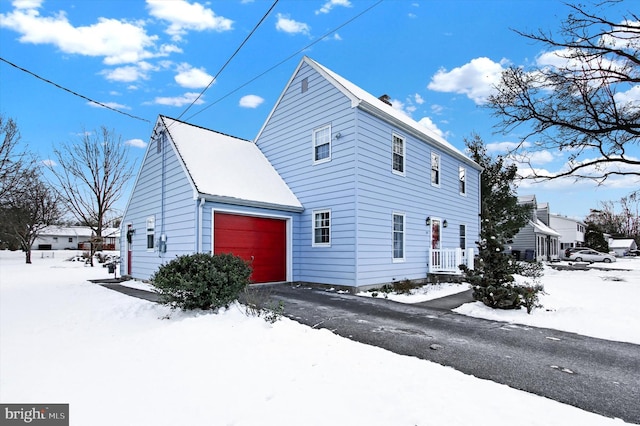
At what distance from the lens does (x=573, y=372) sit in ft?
14.3

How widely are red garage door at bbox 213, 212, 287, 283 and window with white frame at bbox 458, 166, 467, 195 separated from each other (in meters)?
9.75

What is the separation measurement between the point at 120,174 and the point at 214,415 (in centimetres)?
2736

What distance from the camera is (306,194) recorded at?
12.5 meters

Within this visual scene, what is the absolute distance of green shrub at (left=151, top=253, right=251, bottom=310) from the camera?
6.22m

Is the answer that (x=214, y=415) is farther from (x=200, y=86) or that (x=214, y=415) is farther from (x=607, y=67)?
(x=607, y=67)

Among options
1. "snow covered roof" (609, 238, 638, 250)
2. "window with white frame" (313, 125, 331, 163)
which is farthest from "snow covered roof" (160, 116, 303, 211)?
"snow covered roof" (609, 238, 638, 250)

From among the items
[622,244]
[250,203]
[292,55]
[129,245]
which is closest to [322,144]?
[292,55]

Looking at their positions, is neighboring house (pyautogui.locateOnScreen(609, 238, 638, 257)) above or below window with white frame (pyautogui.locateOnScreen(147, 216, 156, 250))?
below

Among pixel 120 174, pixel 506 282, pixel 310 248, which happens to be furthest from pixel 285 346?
pixel 120 174

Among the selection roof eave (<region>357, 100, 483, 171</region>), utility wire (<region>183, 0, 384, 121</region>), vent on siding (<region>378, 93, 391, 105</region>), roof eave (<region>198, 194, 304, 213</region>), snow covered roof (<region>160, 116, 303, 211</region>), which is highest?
vent on siding (<region>378, 93, 391, 105</region>)

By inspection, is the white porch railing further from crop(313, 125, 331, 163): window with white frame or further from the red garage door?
the red garage door

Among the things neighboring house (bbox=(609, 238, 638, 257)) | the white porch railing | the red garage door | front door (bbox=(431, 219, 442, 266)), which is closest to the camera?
the red garage door

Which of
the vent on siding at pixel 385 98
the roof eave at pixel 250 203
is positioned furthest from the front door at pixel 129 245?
the vent on siding at pixel 385 98

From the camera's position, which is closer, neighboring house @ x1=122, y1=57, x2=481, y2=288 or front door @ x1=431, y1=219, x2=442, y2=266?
neighboring house @ x1=122, y1=57, x2=481, y2=288
